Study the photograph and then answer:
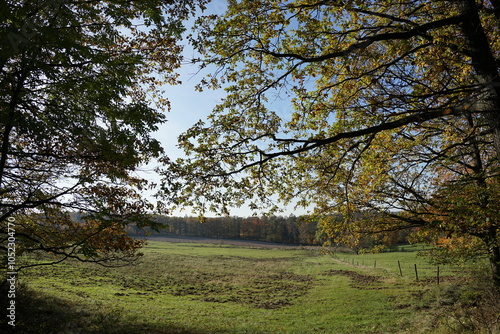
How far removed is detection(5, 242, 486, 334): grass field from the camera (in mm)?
11906

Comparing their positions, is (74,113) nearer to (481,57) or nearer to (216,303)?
(481,57)

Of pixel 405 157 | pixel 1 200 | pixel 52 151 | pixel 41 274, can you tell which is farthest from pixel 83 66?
pixel 41 274

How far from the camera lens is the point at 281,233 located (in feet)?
363

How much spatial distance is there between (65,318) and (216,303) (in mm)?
10264

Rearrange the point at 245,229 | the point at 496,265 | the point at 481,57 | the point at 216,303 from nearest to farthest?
the point at 481,57
the point at 496,265
the point at 216,303
the point at 245,229

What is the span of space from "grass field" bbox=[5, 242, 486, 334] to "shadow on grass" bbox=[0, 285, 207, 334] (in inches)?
1.6

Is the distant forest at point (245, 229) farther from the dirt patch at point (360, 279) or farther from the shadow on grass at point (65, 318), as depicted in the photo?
the shadow on grass at point (65, 318)

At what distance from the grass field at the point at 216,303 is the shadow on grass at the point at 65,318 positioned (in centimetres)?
4

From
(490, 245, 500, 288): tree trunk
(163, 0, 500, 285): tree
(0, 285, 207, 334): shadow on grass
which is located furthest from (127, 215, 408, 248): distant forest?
(163, 0, 500, 285): tree

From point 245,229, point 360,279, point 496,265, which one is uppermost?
point 496,265

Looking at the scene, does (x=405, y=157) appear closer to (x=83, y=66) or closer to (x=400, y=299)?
(x=83, y=66)

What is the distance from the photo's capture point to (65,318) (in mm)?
11055

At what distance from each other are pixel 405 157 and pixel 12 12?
37.4 ft

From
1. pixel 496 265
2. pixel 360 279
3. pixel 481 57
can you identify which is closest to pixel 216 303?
pixel 496 265
